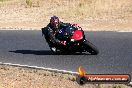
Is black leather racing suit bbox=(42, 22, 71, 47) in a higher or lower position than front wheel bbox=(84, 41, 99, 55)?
higher

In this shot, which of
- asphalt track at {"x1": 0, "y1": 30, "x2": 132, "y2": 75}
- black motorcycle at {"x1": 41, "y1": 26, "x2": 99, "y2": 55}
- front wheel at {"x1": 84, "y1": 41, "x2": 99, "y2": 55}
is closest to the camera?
asphalt track at {"x1": 0, "y1": 30, "x2": 132, "y2": 75}

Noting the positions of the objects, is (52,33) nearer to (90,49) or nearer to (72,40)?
(72,40)

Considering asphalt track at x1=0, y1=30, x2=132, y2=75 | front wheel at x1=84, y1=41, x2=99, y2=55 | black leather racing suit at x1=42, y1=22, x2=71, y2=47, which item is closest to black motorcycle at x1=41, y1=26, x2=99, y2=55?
front wheel at x1=84, y1=41, x2=99, y2=55

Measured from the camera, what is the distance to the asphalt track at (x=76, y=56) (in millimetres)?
16391

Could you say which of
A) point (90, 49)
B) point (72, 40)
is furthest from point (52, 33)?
point (90, 49)

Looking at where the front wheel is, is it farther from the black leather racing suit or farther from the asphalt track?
the black leather racing suit

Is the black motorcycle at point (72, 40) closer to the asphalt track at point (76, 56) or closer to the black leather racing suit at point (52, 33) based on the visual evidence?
the black leather racing suit at point (52, 33)

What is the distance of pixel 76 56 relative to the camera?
18734 millimetres

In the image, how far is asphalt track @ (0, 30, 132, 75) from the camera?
645 inches

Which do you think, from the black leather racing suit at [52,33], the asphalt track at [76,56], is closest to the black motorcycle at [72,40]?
the black leather racing suit at [52,33]

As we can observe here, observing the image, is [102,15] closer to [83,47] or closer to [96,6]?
[96,6]

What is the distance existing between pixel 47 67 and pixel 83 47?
8.37ft

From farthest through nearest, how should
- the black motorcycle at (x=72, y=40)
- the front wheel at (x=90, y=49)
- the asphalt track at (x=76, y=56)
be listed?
the black motorcycle at (x=72, y=40), the front wheel at (x=90, y=49), the asphalt track at (x=76, y=56)

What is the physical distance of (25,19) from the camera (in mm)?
36562
